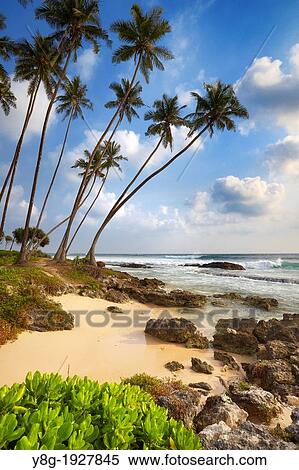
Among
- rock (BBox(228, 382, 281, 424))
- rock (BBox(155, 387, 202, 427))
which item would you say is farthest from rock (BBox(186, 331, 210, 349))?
rock (BBox(155, 387, 202, 427))

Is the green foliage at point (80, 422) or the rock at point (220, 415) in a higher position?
the green foliage at point (80, 422)

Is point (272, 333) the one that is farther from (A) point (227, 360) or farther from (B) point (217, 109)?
(B) point (217, 109)

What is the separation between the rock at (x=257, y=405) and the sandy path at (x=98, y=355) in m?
1.01

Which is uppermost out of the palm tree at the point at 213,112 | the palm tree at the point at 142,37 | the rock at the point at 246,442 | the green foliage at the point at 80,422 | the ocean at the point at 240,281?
the palm tree at the point at 142,37

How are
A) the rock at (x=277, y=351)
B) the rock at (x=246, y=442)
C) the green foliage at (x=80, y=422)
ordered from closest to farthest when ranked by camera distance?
1. the green foliage at (x=80, y=422)
2. the rock at (x=246, y=442)
3. the rock at (x=277, y=351)

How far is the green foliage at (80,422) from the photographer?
5.31ft

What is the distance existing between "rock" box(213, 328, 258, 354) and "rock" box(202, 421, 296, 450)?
18.0 ft

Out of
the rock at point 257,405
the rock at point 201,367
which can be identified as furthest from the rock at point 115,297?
the rock at point 257,405

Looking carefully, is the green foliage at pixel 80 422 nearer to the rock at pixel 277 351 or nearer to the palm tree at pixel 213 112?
the rock at pixel 277 351

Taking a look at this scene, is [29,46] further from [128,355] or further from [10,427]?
[10,427]

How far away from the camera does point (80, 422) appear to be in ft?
6.45

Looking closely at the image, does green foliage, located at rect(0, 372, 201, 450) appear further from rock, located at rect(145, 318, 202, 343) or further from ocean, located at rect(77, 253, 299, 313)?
ocean, located at rect(77, 253, 299, 313)

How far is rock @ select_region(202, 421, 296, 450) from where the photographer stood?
2570 millimetres
